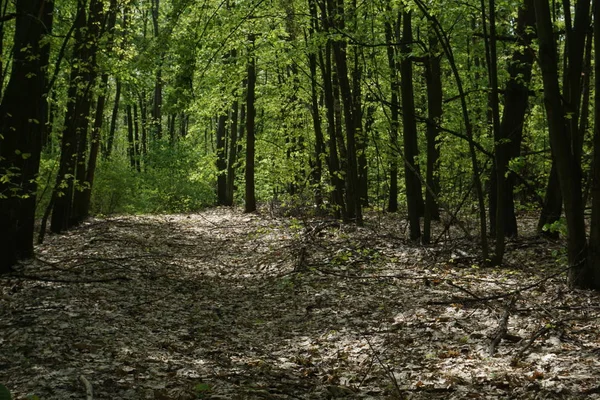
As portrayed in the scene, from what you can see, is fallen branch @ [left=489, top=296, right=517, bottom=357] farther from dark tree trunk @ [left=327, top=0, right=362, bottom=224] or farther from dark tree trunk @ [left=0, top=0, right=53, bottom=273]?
dark tree trunk @ [left=327, top=0, right=362, bottom=224]

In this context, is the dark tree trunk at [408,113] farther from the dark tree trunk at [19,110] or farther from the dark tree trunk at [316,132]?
the dark tree trunk at [19,110]

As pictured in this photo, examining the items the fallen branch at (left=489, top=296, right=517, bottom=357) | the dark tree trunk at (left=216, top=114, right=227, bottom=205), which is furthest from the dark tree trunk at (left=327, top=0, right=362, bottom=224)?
the dark tree trunk at (left=216, top=114, right=227, bottom=205)

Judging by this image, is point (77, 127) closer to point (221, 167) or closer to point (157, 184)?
point (157, 184)

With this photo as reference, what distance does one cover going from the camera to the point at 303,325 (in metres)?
7.10

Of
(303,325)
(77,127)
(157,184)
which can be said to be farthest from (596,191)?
(157,184)

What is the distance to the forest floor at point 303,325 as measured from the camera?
4680 mm

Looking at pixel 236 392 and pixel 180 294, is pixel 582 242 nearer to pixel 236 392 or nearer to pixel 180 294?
pixel 236 392

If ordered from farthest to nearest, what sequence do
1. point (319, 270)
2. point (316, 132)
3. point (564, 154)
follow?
point (316, 132)
point (319, 270)
point (564, 154)

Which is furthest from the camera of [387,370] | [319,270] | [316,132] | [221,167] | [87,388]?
[221,167]

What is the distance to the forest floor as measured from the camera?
4680 mm

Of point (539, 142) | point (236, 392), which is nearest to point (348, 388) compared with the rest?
point (236, 392)

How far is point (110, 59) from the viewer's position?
1164 centimetres

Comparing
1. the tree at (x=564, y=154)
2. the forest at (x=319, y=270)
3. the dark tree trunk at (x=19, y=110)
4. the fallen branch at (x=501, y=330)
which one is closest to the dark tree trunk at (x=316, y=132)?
the forest at (x=319, y=270)

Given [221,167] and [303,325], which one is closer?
[303,325]
